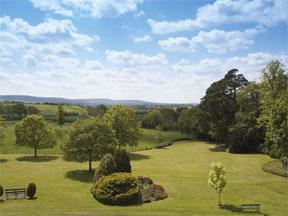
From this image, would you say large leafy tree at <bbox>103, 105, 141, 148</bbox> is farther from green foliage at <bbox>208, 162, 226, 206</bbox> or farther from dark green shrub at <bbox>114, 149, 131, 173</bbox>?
green foliage at <bbox>208, 162, 226, 206</bbox>

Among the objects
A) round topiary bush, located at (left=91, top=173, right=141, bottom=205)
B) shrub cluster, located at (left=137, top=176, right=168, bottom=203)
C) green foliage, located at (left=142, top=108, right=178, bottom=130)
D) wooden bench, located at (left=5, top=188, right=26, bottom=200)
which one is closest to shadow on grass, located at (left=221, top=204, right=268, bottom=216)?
shrub cluster, located at (left=137, top=176, right=168, bottom=203)

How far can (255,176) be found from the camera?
154 feet

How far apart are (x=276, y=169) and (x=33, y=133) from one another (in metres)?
43.7

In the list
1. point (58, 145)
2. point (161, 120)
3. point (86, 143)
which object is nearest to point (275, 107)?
point (86, 143)

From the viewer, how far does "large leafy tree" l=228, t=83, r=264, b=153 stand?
69.2 meters

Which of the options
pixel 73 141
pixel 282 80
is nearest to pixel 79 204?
pixel 73 141

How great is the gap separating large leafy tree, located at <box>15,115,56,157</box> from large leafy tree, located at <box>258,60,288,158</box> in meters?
40.3

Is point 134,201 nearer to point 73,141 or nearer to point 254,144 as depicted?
point 73,141

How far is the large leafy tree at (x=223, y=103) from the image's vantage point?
76.9 meters

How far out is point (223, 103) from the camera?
77438 mm

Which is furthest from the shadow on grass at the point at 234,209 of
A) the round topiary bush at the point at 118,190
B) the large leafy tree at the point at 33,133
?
the large leafy tree at the point at 33,133

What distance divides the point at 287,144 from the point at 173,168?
1700cm

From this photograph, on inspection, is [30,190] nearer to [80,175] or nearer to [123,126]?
[80,175]

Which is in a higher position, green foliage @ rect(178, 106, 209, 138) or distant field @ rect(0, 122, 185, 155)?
green foliage @ rect(178, 106, 209, 138)
